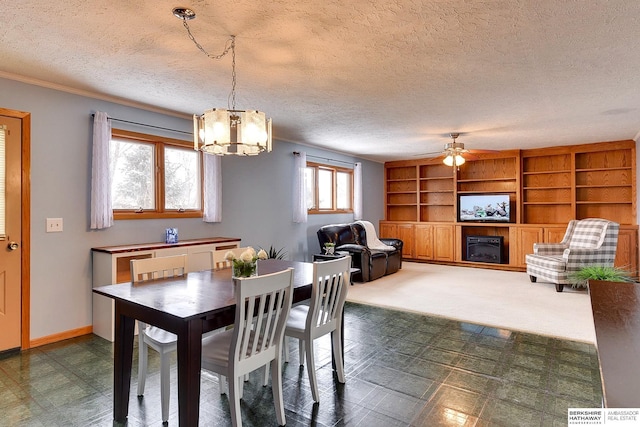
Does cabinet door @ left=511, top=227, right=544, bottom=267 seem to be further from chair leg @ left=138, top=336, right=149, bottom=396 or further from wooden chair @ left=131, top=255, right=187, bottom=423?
chair leg @ left=138, top=336, right=149, bottom=396

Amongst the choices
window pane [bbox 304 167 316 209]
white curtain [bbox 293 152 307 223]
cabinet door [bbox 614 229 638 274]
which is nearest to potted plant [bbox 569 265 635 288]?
cabinet door [bbox 614 229 638 274]

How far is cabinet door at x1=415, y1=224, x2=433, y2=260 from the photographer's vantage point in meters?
8.13

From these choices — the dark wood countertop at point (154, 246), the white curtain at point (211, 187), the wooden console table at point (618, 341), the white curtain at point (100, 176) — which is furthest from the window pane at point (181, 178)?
the wooden console table at point (618, 341)

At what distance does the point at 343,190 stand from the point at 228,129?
18.1 ft

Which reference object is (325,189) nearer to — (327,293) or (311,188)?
(311,188)

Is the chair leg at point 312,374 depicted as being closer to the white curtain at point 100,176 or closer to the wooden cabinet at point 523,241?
the white curtain at point 100,176

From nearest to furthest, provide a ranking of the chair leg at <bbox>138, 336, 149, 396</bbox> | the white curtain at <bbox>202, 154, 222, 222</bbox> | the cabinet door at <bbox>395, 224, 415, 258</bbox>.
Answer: the chair leg at <bbox>138, 336, 149, 396</bbox>, the white curtain at <bbox>202, 154, 222, 222</bbox>, the cabinet door at <bbox>395, 224, 415, 258</bbox>

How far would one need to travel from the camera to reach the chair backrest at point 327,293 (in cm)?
232

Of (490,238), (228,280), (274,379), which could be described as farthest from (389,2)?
(490,238)

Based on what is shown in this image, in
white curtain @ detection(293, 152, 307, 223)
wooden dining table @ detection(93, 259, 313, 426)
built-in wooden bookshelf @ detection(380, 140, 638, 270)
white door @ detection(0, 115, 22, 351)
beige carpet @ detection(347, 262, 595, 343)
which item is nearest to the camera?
wooden dining table @ detection(93, 259, 313, 426)

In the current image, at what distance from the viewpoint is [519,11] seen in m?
2.16

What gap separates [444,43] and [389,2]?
712 millimetres

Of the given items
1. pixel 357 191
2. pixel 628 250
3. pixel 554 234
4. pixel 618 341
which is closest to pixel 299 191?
pixel 357 191

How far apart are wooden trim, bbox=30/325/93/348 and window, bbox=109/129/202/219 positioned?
3.86 ft
